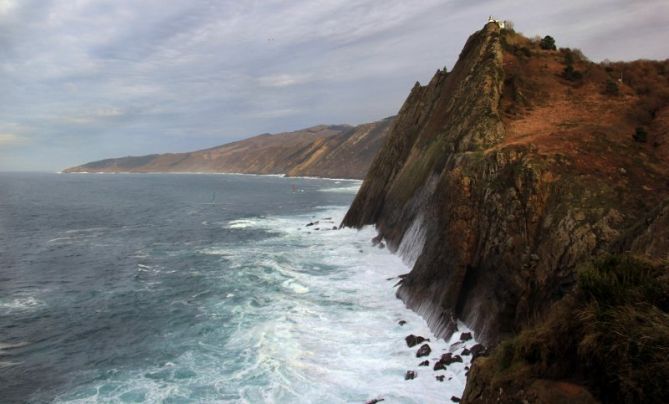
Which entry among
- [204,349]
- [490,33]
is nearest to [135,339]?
[204,349]

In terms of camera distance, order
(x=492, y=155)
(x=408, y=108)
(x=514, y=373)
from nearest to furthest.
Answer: (x=514, y=373), (x=492, y=155), (x=408, y=108)

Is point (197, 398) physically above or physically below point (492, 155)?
below

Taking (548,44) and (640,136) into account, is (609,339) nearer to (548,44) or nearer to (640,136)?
(640,136)

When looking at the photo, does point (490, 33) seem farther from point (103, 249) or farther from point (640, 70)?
point (103, 249)

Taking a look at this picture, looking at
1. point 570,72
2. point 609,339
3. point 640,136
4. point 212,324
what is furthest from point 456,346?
point 570,72

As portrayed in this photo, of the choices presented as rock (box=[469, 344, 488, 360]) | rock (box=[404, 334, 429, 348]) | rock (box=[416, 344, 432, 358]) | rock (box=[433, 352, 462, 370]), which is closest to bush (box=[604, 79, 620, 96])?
rock (box=[469, 344, 488, 360])

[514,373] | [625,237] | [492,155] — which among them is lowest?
[514,373]

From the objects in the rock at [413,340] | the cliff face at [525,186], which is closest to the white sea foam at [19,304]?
the rock at [413,340]

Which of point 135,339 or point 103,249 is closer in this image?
point 135,339
